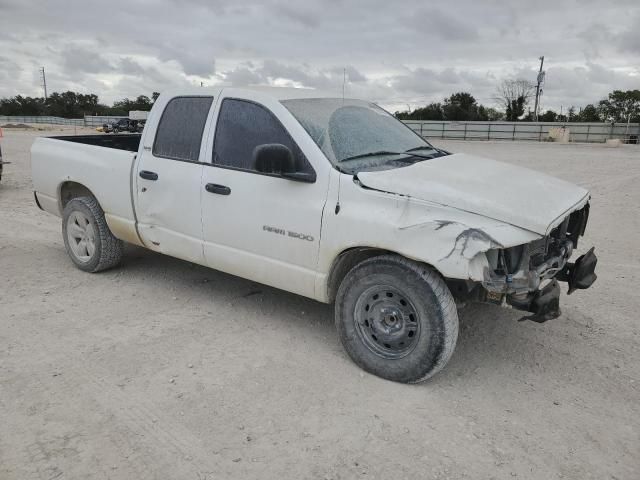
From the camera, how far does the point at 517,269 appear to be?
11.3 feet

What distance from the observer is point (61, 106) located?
3563 inches

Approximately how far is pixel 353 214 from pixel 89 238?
330cm

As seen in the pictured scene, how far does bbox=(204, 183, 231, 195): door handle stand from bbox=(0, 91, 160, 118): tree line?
282ft

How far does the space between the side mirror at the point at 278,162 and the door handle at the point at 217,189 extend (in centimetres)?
58

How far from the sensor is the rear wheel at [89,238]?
546 centimetres

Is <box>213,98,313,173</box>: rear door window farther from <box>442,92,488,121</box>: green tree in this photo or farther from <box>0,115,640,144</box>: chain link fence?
<box>442,92,488,121</box>: green tree

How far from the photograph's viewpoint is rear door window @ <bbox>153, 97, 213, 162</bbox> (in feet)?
14.9

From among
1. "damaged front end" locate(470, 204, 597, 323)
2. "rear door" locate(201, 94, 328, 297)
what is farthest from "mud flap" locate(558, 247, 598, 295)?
"rear door" locate(201, 94, 328, 297)

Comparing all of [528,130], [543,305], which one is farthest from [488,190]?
[528,130]

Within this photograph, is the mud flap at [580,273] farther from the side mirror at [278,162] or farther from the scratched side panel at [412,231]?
the side mirror at [278,162]

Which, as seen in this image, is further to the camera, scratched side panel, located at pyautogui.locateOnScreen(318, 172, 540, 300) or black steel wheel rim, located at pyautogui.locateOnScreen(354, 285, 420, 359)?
black steel wheel rim, located at pyautogui.locateOnScreen(354, 285, 420, 359)

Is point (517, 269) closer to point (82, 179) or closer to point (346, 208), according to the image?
point (346, 208)

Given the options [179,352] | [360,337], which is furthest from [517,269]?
[179,352]

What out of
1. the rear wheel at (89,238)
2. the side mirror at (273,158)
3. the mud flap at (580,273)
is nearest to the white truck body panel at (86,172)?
the rear wheel at (89,238)
